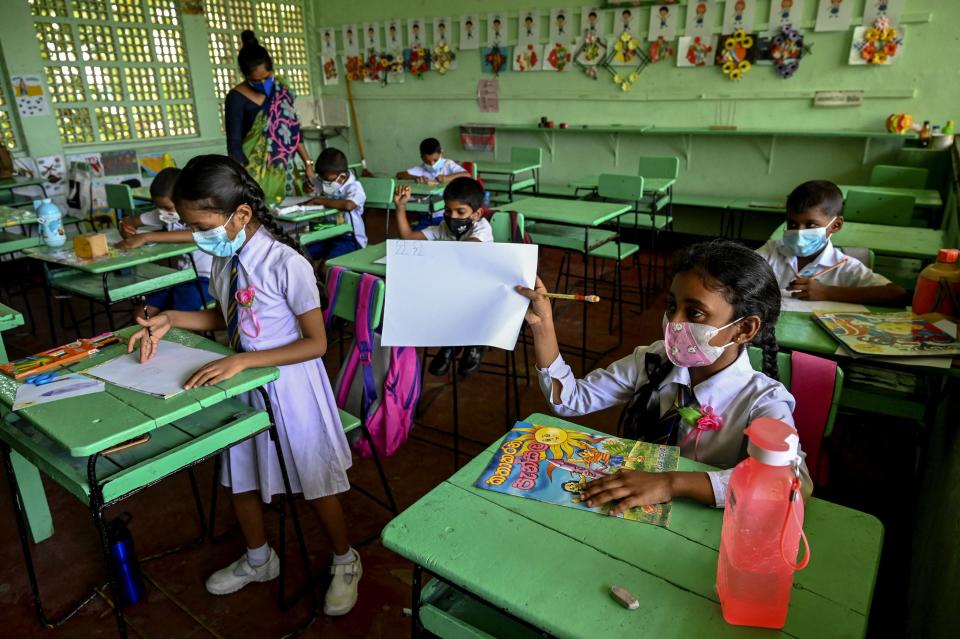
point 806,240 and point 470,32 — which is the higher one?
point 470,32

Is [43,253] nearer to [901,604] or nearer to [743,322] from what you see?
[743,322]

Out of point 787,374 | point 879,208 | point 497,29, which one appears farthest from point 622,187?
point 787,374

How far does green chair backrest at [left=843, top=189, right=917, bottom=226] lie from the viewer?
3.39 m

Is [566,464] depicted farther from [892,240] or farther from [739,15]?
[739,15]

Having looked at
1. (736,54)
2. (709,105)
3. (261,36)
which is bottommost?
(709,105)

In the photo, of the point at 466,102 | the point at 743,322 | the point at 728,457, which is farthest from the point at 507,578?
the point at 466,102

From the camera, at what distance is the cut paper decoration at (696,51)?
216 inches

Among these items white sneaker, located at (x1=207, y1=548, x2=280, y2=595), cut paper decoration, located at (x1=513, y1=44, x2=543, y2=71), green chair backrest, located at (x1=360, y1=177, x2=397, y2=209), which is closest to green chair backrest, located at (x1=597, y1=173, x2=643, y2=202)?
green chair backrest, located at (x1=360, y1=177, x2=397, y2=209)

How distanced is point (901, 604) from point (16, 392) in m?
2.36

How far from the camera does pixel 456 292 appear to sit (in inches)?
65.1

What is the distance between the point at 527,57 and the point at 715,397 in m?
6.02

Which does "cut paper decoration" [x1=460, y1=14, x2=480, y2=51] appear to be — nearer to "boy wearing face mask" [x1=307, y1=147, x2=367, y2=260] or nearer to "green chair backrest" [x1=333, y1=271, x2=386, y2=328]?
"boy wearing face mask" [x1=307, y1=147, x2=367, y2=260]

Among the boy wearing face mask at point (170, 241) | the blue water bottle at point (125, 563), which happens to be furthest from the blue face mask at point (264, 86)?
the blue water bottle at point (125, 563)

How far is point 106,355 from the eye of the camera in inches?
64.0
